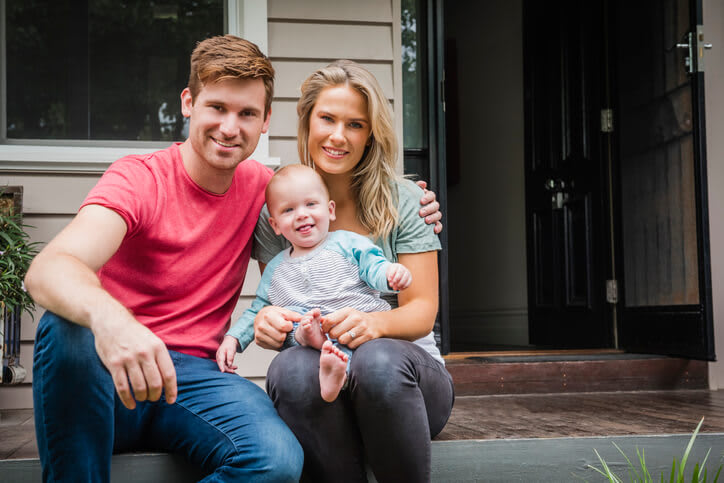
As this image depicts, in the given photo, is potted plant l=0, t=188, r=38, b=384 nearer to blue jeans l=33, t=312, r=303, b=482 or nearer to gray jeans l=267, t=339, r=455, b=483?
blue jeans l=33, t=312, r=303, b=482

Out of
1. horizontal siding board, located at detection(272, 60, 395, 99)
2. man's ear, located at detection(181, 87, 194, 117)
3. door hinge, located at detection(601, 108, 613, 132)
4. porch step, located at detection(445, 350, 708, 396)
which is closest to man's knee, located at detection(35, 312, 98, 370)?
man's ear, located at detection(181, 87, 194, 117)

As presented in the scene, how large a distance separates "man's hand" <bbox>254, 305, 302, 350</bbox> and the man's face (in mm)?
367

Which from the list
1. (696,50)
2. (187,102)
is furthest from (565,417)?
(696,50)

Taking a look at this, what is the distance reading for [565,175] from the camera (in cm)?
424

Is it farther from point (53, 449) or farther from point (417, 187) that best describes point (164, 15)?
point (53, 449)

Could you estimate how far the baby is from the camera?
67.0 inches

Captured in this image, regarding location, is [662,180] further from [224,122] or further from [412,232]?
[224,122]

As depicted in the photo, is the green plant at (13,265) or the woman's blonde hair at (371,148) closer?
the woman's blonde hair at (371,148)

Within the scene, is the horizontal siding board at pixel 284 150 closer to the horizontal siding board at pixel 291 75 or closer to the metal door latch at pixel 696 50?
the horizontal siding board at pixel 291 75

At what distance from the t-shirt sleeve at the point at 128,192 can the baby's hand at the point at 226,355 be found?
1.10 feet

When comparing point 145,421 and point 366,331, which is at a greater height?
point 366,331

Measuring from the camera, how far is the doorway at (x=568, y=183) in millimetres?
3490

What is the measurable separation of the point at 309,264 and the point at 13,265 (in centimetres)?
129

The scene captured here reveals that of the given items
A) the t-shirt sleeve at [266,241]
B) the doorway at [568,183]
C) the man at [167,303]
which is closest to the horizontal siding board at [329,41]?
the doorway at [568,183]
